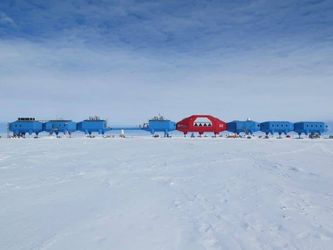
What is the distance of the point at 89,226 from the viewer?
22.6 feet

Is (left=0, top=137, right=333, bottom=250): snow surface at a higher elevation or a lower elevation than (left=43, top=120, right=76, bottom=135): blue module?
lower

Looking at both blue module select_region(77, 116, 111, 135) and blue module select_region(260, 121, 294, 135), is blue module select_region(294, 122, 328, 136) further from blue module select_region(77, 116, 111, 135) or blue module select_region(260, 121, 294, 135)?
blue module select_region(77, 116, 111, 135)

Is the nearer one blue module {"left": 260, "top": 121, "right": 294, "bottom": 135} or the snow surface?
the snow surface

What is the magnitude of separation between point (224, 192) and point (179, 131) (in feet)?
176

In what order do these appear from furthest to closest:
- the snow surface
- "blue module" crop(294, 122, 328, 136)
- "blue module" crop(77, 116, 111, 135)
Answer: "blue module" crop(294, 122, 328, 136) → "blue module" crop(77, 116, 111, 135) → the snow surface

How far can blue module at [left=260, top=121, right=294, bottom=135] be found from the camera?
6250 centimetres

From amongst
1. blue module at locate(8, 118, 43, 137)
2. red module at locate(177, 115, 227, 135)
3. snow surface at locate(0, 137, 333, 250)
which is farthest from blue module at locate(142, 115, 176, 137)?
snow surface at locate(0, 137, 333, 250)

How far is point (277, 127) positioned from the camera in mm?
62812

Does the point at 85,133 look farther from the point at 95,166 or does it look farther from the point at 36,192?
the point at 36,192

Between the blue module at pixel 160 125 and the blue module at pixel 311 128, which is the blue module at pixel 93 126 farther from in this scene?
the blue module at pixel 311 128

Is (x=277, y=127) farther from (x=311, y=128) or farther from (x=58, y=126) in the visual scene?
(x=58, y=126)

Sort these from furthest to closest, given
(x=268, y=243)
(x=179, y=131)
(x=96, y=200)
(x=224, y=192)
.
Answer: (x=179, y=131) < (x=224, y=192) < (x=96, y=200) < (x=268, y=243)

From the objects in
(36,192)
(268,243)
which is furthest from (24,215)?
(268,243)

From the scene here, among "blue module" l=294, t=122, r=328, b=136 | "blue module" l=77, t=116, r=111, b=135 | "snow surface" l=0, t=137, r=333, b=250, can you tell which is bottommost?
"snow surface" l=0, t=137, r=333, b=250
